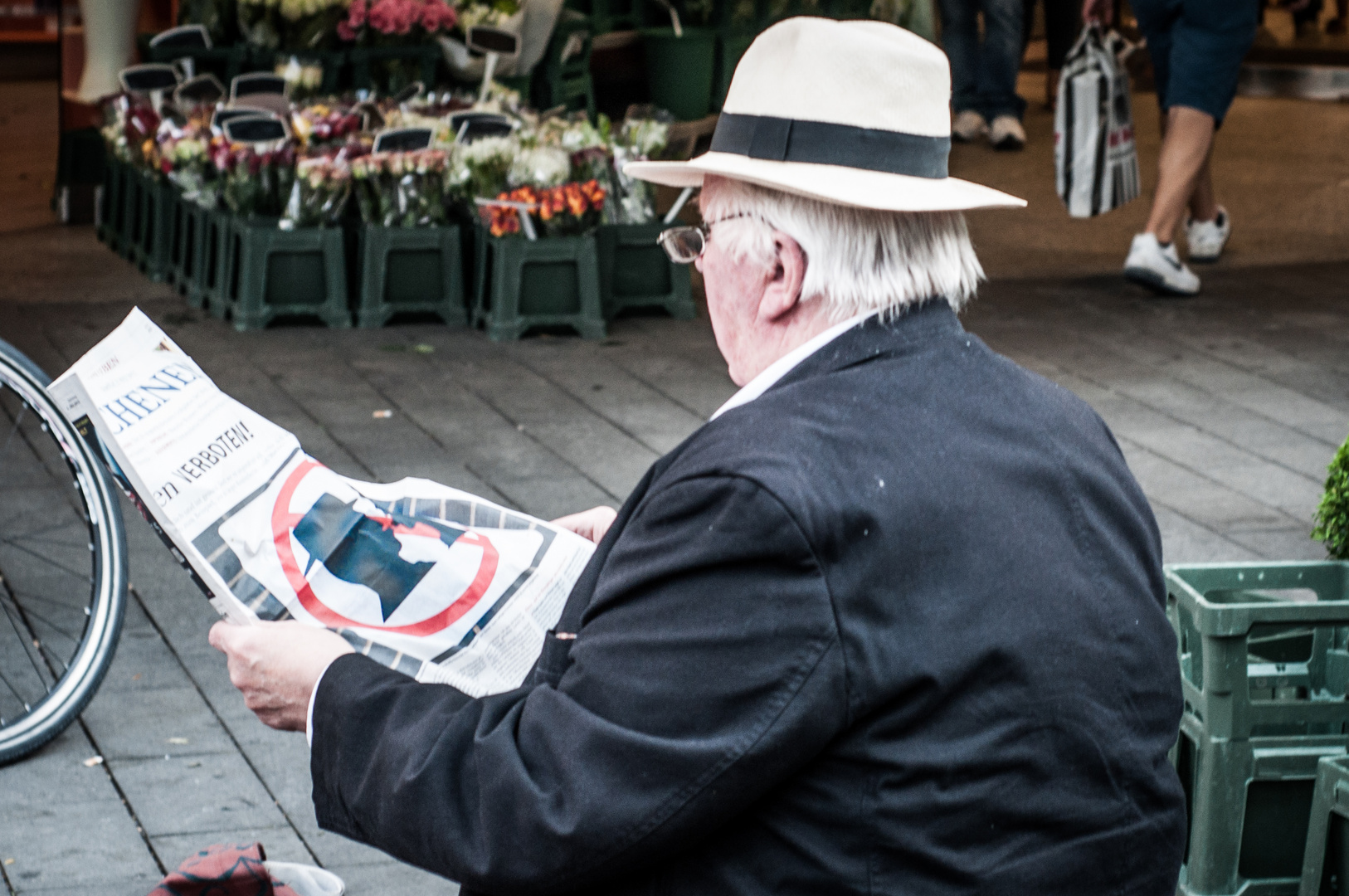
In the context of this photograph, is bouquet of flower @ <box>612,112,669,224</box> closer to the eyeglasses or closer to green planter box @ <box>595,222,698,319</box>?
green planter box @ <box>595,222,698,319</box>

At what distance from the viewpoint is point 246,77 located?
705cm

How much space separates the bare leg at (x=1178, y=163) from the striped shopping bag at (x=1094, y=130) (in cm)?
14

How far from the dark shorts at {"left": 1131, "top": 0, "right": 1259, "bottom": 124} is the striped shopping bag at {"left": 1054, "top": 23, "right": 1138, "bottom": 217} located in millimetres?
210

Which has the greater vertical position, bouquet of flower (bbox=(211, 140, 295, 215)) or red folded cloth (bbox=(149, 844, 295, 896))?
bouquet of flower (bbox=(211, 140, 295, 215))

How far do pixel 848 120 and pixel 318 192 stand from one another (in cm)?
498

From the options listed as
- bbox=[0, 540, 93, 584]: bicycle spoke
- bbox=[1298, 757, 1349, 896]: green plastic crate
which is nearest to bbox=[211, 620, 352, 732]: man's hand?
bbox=[1298, 757, 1349, 896]: green plastic crate

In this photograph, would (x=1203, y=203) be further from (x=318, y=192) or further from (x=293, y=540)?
(x=293, y=540)

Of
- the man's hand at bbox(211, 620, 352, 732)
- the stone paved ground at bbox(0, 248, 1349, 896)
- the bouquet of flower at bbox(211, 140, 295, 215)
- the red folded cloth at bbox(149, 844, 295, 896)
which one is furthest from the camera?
the bouquet of flower at bbox(211, 140, 295, 215)

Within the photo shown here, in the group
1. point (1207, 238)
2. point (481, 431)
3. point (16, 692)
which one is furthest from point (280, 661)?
point (1207, 238)

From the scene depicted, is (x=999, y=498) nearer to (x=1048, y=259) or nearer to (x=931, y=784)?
(x=931, y=784)

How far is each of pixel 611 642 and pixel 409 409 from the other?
4.09 meters

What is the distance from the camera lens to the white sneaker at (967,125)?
442 inches

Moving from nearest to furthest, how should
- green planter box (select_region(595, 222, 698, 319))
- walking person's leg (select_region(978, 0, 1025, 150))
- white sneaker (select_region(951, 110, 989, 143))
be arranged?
green planter box (select_region(595, 222, 698, 319))
walking person's leg (select_region(978, 0, 1025, 150))
white sneaker (select_region(951, 110, 989, 143))

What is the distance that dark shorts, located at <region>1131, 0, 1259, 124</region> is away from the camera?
693 cm
